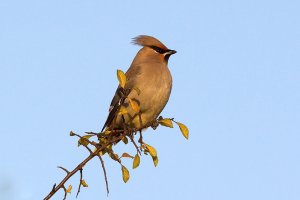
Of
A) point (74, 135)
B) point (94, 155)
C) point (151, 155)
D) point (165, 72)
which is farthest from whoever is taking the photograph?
point (165, 72)

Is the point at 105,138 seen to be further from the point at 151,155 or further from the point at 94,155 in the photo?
the point at 94,155

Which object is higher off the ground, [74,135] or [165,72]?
[74,135]

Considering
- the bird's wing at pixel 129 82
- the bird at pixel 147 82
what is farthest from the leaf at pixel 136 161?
the bird's wing at pixel 129 82

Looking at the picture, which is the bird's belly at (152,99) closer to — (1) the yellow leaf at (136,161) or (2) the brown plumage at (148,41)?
(2) the brown plumage at (148,41)

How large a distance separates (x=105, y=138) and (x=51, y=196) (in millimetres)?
966

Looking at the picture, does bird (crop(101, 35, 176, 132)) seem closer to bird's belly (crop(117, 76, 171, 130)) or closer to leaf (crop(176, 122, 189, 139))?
bird's belly (crop(117, 76, 171, 130))

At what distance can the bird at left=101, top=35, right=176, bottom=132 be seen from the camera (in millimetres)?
5125

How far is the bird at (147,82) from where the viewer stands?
5.12 meters

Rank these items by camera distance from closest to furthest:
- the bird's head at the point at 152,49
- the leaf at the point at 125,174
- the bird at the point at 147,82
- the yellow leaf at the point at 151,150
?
the leaf at the point at 125,174, the yellow leaf at the point at 151,150, the bird at the point at 147,82, the bird's head at the point at 152,49

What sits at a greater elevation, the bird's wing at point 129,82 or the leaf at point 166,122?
the leaf at point 166,122

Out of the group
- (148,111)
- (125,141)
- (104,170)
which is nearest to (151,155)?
(125,141)

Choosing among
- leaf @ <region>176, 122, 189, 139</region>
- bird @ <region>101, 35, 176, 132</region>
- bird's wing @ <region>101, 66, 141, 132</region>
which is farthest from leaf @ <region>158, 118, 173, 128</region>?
bird's wing @ <region>101, 66, 141, 132</region>

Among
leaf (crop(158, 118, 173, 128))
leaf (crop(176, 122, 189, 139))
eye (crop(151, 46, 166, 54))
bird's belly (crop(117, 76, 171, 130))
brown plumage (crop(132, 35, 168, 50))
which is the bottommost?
bird's belly (crop(117, 76, 171, 130))

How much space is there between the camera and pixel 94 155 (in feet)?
6.45
